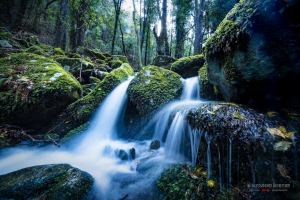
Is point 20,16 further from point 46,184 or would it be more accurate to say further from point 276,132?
point 276,132

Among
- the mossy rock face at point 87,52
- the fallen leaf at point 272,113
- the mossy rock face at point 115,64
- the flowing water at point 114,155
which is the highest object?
the mossy rock face at point 87,52

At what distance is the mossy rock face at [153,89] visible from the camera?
441 centimetres

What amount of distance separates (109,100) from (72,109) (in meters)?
1.44

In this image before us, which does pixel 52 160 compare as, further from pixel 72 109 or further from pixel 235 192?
pixel 235 192

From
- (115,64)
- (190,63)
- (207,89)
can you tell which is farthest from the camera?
(115,64)

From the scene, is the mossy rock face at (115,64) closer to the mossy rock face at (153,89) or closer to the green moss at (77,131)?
the mossy rock face at (153,89)

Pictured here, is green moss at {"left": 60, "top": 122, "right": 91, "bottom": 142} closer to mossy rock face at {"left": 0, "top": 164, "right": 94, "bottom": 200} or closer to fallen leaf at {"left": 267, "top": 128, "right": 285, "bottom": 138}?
mossy rock face at {"left": 0, "top": 164, "right": 94, "bottom": 200}

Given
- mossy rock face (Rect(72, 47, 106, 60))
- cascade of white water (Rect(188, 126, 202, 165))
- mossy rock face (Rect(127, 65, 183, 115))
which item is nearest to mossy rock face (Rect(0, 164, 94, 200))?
cascade of white water (Rect(188, 126, 202, 165))

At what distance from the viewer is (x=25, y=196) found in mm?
1982

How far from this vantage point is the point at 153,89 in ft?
15.3

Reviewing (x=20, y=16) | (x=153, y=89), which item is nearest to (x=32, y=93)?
(x=153, y=89)

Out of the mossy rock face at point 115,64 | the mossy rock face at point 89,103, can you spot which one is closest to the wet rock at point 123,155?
the mossy rock face at point 89,103

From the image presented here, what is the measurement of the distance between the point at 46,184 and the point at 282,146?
13.3 ft

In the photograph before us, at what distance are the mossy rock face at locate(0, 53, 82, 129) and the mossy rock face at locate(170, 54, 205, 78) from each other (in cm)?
557
